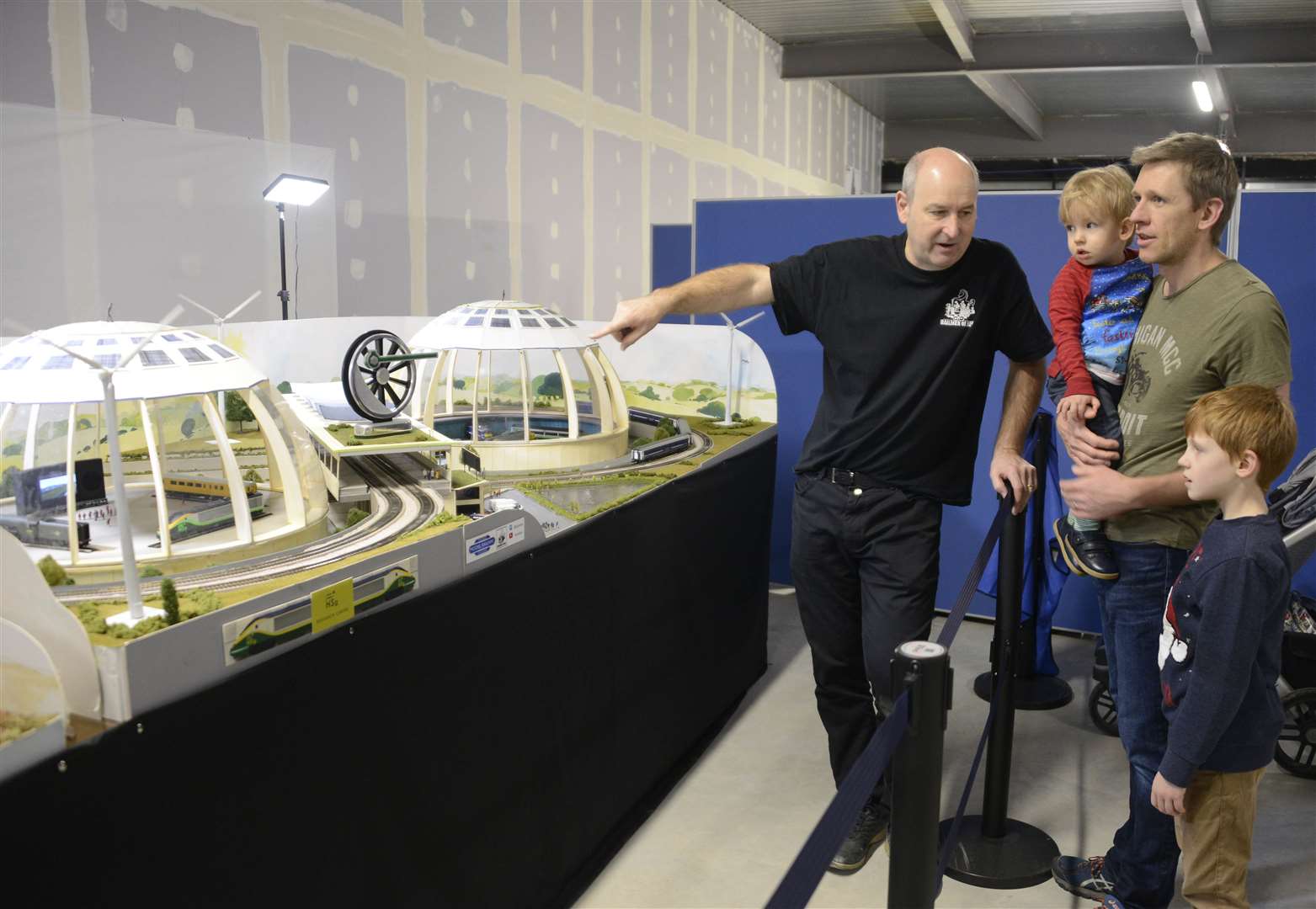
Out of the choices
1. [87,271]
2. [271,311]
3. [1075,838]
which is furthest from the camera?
[271,311]

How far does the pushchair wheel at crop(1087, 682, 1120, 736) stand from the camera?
5.55m

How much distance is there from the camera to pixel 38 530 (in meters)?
3.06

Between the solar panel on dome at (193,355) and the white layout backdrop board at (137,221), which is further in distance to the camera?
the white layout backdrop board at (137,221)

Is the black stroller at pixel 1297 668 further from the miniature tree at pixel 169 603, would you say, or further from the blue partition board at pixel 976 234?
the miniature tree at pixel 169 603

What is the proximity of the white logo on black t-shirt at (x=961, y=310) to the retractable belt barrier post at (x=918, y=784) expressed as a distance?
6.38 feet

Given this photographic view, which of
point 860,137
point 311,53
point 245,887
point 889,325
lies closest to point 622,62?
point 311,53

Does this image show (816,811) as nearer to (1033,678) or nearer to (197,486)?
(1033,678)

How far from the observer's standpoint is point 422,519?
352 centimetres

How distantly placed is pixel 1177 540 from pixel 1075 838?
1869 mm

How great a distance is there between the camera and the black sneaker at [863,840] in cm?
420

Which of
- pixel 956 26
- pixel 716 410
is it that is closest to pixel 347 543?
pixel 716 410

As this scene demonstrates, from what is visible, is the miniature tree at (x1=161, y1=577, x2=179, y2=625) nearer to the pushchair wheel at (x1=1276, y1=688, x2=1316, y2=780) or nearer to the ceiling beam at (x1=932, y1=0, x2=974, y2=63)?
the pushchair wheel at (x1=1276, y1=688, x2=1316, y2=780)

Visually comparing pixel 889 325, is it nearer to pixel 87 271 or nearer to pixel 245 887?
pixel 245 887

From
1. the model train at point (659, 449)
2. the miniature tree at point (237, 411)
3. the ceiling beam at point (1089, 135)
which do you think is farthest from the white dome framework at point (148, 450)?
the ceiling beam at point (1089, 135)
